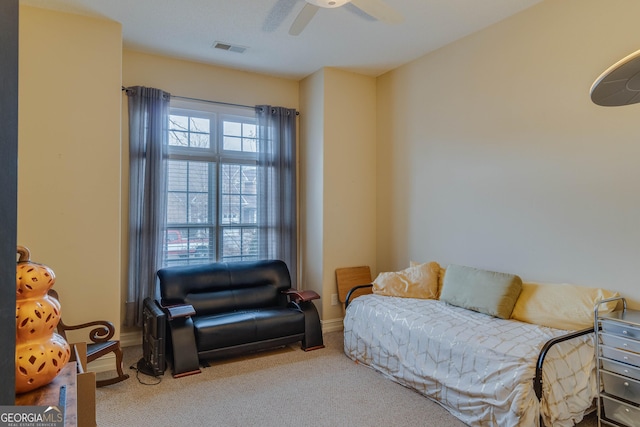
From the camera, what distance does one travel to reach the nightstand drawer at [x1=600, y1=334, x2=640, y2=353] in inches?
80.3

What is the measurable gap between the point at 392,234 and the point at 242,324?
6.69 ft

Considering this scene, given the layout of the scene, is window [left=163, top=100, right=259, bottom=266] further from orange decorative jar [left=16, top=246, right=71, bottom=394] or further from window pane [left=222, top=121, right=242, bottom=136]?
orange decorative jar [left=16, top=246, right=71, bottom=394]

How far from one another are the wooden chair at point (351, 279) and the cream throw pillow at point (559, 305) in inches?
71.2

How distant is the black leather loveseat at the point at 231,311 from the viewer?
3.18m

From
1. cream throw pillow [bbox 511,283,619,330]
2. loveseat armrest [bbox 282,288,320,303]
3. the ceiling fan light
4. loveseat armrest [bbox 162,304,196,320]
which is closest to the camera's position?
the ceiling fan light

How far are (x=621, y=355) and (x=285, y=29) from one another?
11.3 feet

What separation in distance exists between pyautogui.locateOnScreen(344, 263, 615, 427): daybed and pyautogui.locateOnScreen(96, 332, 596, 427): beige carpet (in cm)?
20

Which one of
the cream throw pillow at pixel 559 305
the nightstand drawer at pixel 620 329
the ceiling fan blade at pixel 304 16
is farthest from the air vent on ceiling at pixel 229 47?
the nightstand drawer at pixel 620 329

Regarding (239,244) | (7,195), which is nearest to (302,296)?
(239,244)

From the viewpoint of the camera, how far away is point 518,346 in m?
2.29

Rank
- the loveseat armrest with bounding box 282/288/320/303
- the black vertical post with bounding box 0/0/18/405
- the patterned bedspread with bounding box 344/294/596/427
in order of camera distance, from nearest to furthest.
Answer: the black vertical post with bounding box 0/0/18/405 < the patterned bedspread with bounding box 344/294/596/427 < the loveseat armrest with bounding box 282/288/320/303

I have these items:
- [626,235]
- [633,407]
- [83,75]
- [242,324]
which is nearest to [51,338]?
[242,324]

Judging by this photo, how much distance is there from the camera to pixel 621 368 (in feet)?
6.86

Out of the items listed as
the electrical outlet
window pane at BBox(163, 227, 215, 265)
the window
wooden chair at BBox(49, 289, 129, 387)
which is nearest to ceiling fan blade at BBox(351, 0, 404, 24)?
the window
